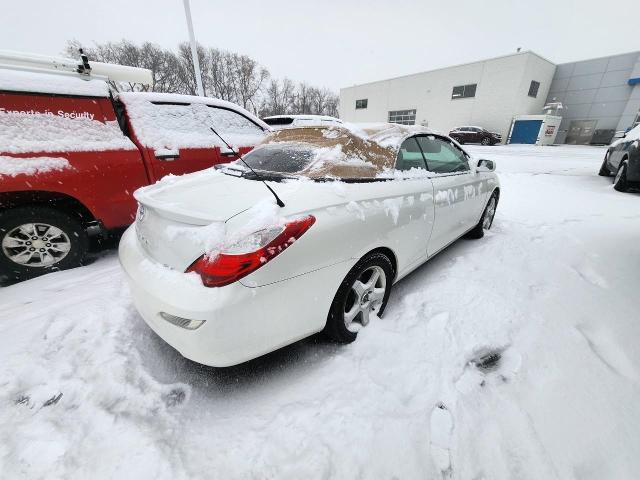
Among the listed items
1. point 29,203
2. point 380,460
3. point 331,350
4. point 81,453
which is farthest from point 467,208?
point 29,203

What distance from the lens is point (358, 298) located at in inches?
79.1

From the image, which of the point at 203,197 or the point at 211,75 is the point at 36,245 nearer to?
the point at 203,197

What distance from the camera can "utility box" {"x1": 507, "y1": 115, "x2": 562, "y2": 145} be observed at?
935 inches

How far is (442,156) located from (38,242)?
4096 millimetres

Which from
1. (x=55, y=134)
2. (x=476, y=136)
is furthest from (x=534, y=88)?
(x=55, y=134)

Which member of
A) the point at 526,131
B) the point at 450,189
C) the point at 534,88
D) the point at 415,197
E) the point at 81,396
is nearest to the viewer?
the point at 81,396

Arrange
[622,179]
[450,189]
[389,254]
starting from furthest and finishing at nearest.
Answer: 1. [622,179]
2. [450,189]
3. [389,254]

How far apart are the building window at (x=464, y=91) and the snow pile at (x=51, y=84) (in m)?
31.3

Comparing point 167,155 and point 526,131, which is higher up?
point 167,155

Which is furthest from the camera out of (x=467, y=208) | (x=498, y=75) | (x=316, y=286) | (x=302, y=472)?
(x=498, y=75)

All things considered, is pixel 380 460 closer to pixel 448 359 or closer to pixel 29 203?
pixel 448 359

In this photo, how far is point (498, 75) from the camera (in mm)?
24562

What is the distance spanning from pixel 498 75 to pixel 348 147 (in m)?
30.3

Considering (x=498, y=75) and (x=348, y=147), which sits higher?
(x=498, y=75)
